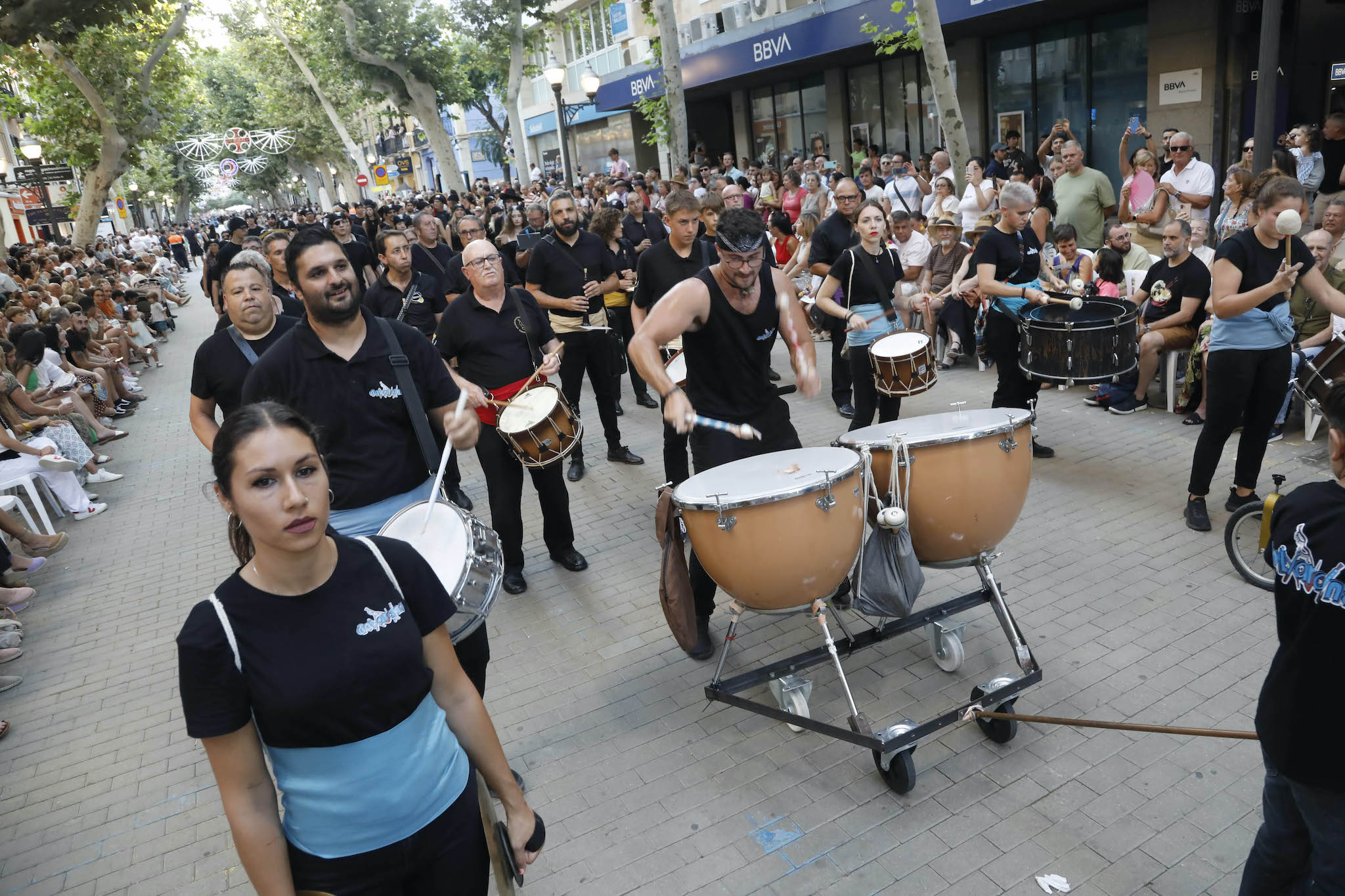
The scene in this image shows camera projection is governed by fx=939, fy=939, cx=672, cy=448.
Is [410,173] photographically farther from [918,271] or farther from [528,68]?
[918,271]

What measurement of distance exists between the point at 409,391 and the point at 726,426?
1.34 meters

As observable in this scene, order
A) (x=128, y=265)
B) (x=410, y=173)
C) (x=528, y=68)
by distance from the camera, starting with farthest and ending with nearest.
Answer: (x=410, y=173)
(x=528, y=68)
(x=128, y=265)

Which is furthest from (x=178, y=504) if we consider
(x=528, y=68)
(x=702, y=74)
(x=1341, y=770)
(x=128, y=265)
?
(x=528, y=68)

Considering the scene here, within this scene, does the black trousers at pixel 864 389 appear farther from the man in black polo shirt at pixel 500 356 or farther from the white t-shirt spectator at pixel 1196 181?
the white t-shirt spectator at pixel 1196 181

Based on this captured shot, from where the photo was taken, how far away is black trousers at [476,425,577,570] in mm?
5629

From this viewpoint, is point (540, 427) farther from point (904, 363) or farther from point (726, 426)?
point (904, 363)

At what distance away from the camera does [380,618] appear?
2.12 meters

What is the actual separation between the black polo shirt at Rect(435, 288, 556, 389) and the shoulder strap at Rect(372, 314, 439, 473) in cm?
207

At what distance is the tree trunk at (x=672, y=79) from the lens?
52.8 feet

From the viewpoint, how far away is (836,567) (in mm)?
3652

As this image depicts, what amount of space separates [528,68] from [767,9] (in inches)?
440

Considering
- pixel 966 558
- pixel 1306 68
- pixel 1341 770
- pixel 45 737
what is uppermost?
pixel 1306 68

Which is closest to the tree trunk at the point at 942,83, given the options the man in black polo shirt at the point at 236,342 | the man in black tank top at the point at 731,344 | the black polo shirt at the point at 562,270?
the black polo shirt at the point at 562,270

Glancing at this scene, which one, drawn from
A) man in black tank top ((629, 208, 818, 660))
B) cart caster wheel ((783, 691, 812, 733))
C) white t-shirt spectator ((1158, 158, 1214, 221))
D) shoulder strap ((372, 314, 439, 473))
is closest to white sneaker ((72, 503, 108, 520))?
shoulder strap ((372, 314, 439, 473))
